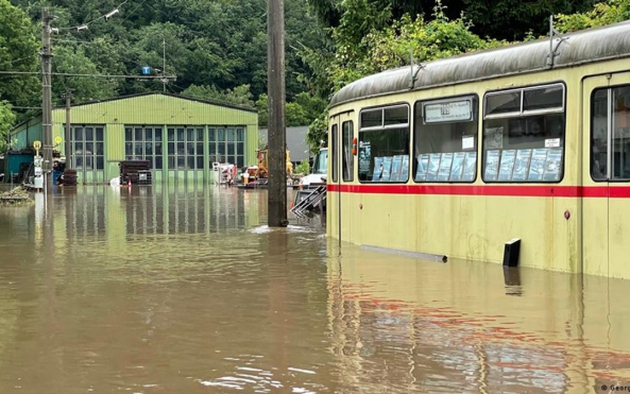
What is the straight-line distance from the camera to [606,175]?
11.7 meters

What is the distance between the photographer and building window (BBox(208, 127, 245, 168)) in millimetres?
86188

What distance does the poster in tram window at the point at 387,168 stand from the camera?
52.1 ft

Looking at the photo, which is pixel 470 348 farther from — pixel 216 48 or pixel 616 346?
pixel 216 48

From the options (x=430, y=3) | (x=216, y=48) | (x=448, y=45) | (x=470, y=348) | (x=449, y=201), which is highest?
(x=216, y=48)

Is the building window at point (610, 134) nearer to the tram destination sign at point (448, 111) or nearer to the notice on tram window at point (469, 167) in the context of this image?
the notice on tram window at point (469, 167)

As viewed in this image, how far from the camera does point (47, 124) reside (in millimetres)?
46250

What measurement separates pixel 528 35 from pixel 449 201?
49.9 feet

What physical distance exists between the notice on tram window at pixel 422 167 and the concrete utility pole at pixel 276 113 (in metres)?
7.52

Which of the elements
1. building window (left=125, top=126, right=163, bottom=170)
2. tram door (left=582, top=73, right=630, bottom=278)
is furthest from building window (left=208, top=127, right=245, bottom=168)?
tram door (left=582, top=73, right=630, bottom=278)

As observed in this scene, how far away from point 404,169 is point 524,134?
2.87 m

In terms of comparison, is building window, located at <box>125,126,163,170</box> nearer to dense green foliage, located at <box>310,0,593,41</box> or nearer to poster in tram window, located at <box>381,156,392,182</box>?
dense green foliage, located at <box>310,0,593,41</box>

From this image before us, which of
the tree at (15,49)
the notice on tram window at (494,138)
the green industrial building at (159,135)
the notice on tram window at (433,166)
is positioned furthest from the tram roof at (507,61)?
the green industrial building at (159,135)

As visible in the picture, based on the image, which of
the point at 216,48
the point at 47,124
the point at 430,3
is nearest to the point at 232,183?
the point at 47,124

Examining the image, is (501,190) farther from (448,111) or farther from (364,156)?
(364,156)
